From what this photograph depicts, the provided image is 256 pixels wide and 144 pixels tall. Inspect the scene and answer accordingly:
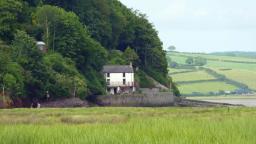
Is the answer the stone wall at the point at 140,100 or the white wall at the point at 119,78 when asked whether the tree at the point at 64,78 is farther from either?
the white wall at the point at 119,78

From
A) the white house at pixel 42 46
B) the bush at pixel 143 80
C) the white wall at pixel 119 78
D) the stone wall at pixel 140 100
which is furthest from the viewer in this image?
the bush at pixel 143 80

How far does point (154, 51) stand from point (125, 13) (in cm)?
1410

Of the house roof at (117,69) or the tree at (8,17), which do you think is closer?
the tree at (8,17)

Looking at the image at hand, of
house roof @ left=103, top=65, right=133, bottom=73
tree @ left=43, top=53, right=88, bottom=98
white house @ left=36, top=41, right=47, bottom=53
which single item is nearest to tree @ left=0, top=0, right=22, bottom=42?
white house @ left=36, top=41, right=47, bottom=53

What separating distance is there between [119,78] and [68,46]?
17.8 m

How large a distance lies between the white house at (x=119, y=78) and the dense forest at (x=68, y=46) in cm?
248

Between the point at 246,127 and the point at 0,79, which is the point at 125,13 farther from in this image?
the point at 246,127

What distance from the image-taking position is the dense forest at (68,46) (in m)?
92.4

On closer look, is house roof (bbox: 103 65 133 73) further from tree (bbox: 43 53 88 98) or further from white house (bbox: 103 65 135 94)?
tree (bbox: 43 53 88 98)

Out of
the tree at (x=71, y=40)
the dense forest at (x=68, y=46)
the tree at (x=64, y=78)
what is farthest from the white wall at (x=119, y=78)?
the tree at (x=64, y=78)

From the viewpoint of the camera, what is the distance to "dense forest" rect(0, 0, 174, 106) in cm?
9238

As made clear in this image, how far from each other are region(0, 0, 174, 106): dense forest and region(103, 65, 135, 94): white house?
2.48 metres

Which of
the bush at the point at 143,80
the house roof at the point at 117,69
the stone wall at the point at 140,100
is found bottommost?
the stone wall at the point at 140,100

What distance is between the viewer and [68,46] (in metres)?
112
